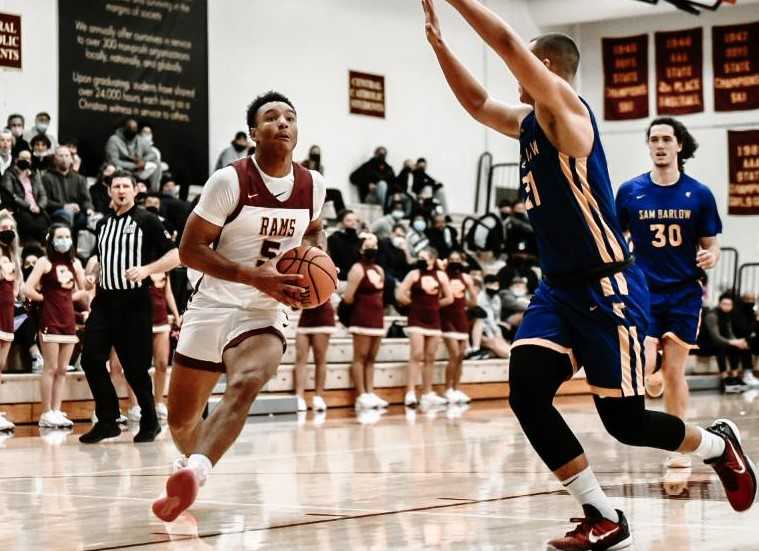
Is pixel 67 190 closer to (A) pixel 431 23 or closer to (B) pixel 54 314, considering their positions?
(B) pixel 54 314

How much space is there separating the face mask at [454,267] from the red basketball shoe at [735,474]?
36.2 feet

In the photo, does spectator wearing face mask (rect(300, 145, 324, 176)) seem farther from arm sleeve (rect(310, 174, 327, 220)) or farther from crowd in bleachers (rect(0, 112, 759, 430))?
arm sleeve (rect(310, 174, 327, 220))

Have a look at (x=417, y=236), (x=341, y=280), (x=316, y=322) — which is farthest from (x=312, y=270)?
(x=417, y=236)

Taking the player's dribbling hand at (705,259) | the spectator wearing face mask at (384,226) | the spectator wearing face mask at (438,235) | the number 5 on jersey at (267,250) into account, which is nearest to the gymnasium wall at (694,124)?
the spectator wearing face mask at (438,235)

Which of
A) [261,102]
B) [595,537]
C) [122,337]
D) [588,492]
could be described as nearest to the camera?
[595,537]

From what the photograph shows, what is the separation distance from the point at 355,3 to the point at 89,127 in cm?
707

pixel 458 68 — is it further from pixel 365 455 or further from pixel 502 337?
pixel 502 337

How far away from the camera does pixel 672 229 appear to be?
750 cm

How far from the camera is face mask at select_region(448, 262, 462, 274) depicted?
53.1ft

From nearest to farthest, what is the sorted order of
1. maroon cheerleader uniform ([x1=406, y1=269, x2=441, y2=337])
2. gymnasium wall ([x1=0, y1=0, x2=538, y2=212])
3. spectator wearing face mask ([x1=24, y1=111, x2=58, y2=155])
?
maroon cheerleader uniform ([x1=406, y1=269, x2=441, y2=337]), spectator wearing face mask ([x1=24, y1=111, x2=58, y2=155]), gymnasium wall ([x1=0, y1=0, x2=538, y2=212])

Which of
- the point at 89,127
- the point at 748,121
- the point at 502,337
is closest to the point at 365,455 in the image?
the point at 502,337

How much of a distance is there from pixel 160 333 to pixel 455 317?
4.56 metres

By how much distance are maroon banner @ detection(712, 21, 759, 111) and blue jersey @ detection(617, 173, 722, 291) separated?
2083 cm

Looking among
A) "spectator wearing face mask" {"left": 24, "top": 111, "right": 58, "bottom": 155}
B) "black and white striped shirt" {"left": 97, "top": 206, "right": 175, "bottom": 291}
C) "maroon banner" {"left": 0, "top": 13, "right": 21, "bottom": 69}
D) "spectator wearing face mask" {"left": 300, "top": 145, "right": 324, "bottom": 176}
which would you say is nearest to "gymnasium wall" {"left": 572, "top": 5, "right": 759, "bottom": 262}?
"spectator wearing face mask" {"left": 300, "top": 145, "right": 324, "bottom": 176}
